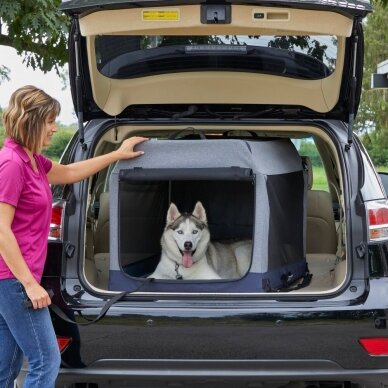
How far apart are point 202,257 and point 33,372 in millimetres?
1711

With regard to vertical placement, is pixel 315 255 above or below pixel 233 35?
below

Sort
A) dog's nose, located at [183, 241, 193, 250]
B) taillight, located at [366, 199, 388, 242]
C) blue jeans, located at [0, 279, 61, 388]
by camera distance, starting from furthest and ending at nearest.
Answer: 1. dog's nose, located at [183, 241, 193, 250]
2. taillight, located at [366, 199, 388, 242]
3. blue jeans, located at [0, 279, 61, 388]

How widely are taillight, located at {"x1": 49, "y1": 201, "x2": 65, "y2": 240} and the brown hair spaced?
28.0 inches

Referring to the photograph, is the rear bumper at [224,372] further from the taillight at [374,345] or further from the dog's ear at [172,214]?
the dog's ear at [172,214]

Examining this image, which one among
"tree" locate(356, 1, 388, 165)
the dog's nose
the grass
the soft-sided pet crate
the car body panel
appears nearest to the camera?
the soft-sided pet crate

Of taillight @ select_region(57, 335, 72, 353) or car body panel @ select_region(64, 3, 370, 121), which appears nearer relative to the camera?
taillight @ select_region(57, 335, 72, 353)

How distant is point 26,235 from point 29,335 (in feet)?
1.57

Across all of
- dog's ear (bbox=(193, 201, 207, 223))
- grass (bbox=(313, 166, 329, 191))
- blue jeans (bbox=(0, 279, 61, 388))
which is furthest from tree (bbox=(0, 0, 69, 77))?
blue jeans (bbox=(0, 279, 61, 388))

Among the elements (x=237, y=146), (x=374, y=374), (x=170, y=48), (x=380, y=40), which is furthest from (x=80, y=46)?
(x=380, y=40)

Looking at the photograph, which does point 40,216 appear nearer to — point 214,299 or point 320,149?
point 214,299

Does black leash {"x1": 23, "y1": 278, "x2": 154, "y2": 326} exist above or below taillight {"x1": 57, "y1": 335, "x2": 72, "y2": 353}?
above

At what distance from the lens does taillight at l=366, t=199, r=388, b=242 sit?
493cm

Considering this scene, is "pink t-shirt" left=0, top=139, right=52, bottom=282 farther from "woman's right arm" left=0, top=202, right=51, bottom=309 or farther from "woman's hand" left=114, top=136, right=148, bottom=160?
"woman's hand" left=114, top=136, right=148, bottom=160

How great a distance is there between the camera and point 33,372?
14.4 feet
